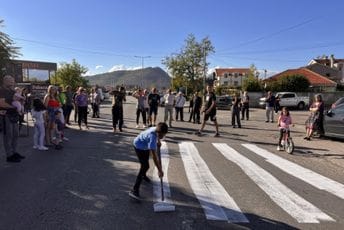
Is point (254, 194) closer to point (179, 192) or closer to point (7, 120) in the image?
point (179, 192)

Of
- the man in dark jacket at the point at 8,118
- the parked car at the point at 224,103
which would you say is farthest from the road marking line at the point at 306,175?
the parked car at the point at 224,103

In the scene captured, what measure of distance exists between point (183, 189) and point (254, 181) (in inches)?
61.3

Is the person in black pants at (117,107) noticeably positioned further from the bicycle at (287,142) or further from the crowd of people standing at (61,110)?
the bicycle at (287,142)

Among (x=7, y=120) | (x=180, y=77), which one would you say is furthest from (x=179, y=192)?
(x=180, y=77)

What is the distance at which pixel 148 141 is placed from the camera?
6.43 m

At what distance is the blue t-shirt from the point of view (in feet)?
20.5

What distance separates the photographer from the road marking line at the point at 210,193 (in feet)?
19.0

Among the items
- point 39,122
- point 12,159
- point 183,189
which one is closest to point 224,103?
point 39,122

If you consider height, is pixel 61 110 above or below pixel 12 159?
above

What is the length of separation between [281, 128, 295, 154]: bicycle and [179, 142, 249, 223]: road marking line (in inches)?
116

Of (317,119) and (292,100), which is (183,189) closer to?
(317,119)

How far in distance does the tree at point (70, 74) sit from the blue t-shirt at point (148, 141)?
232 feet

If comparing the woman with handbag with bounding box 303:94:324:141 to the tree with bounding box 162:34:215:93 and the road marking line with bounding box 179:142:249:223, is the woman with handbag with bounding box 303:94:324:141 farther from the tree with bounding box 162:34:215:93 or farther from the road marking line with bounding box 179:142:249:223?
the tree with bounding box 162:34:215:93

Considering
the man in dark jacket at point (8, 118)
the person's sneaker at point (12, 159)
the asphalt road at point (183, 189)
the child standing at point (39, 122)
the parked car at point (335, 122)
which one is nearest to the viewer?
the asphalt road at point (183, 189)
